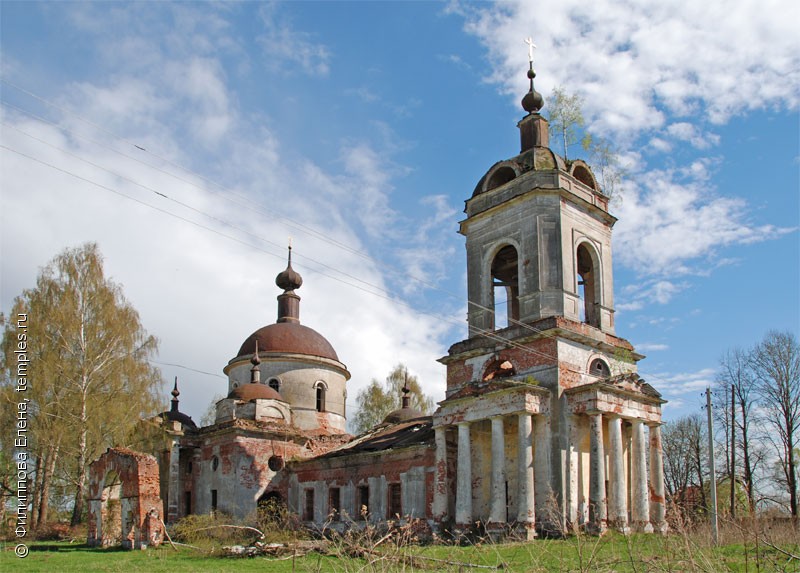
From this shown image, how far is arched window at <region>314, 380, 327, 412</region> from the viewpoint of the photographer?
32.2 m

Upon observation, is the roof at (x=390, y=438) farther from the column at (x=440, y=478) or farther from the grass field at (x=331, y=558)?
the grass field at (x=331, y=558)

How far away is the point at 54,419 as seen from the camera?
2378 cm

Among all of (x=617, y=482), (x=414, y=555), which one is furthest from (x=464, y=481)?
(x=414, y=555)

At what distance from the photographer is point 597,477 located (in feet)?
61.2

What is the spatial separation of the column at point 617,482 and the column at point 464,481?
3.72 meters

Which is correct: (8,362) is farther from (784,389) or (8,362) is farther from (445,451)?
(784,389)

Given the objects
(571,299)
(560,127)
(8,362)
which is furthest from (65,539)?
(560,127)

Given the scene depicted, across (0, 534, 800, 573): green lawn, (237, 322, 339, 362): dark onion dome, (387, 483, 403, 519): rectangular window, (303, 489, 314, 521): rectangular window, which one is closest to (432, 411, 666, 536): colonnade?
(0, 534, 800, 573): green lawn

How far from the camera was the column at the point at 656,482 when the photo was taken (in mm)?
19956

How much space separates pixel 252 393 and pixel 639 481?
15.4 meters

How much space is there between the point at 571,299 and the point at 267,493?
44.4 feet

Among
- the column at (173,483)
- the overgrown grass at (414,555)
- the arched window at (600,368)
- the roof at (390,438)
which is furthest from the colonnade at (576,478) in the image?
the column at (173,483)

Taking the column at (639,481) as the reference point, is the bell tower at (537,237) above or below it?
above

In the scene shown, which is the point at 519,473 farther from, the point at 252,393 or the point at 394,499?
the point at 252,393
